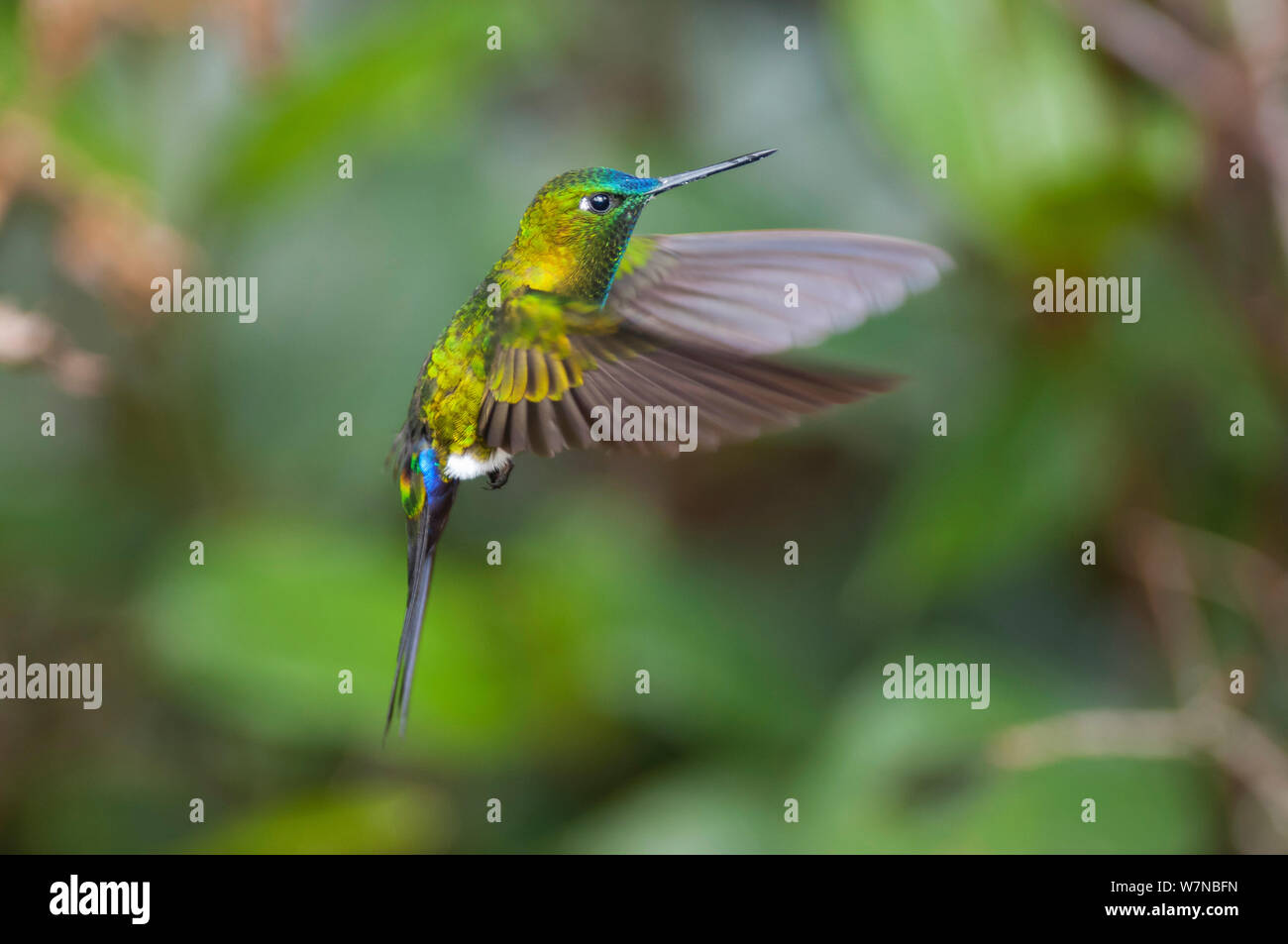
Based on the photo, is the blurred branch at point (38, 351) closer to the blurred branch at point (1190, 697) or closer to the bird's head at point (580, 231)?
the bird's head at point (580, 231)

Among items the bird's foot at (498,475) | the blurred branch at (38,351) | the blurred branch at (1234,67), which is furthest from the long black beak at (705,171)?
the blurred branch at (1234,67)

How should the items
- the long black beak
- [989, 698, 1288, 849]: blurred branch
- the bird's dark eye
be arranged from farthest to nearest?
[989, 698, 1288, 849]: blurred branch, the bird's dark eye, the long black beak

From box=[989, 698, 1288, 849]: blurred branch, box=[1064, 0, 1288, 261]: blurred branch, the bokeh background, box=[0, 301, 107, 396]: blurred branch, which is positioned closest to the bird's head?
box=[0, 301, 107, 396]: blurred branch

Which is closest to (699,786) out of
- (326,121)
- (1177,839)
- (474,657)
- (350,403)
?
(474,657)

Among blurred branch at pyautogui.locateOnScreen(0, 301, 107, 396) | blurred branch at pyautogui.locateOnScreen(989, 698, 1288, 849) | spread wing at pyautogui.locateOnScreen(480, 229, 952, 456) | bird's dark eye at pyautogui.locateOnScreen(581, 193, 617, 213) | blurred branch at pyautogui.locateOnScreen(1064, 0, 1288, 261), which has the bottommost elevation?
blurred branch at pyautogui.locateOnScreen(989, 698, 1288, 849)

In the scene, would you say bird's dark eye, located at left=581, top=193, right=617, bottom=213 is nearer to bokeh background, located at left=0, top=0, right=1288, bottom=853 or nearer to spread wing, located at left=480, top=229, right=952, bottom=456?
spread wing, located at left=480, top=229, right=952, bottom=456

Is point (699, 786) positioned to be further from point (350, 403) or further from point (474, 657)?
point (350, 403)
